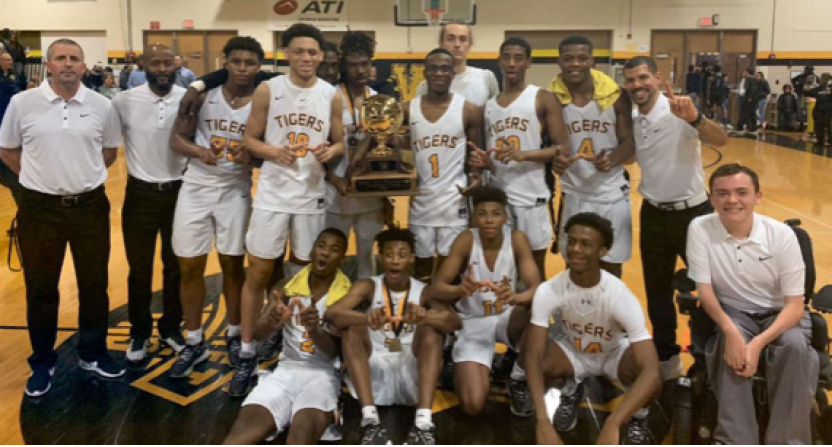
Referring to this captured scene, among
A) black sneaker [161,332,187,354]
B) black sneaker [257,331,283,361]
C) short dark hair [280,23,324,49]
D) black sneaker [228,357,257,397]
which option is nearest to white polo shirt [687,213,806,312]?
short dark hair [280,23,324,49]

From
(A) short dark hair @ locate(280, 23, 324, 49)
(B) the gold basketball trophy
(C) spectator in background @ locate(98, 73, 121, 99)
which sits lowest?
(B) the gold basketball trophy

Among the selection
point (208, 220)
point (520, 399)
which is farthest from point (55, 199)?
point (520, 399)

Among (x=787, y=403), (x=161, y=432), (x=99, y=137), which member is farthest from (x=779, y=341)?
(x=99, y=137)

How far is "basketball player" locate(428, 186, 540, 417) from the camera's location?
11.1 ft

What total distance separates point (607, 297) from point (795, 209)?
239 inches

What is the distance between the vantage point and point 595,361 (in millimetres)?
3283

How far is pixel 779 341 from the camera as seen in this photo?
274 centimetres

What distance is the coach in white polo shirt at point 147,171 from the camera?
384 cm

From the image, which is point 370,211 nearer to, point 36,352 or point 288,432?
point 288,432

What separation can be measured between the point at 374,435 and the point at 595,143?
1.93m

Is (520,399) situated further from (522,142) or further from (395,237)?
(522,142)

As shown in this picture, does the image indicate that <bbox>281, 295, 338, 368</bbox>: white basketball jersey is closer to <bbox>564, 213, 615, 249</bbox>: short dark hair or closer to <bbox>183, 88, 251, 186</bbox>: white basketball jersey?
<bbox>183, 88, 251, 186</bbox>: white basketball jersey

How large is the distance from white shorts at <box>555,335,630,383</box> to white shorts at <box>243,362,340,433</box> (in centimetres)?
113

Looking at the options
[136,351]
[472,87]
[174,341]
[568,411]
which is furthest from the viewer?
[472,87]
